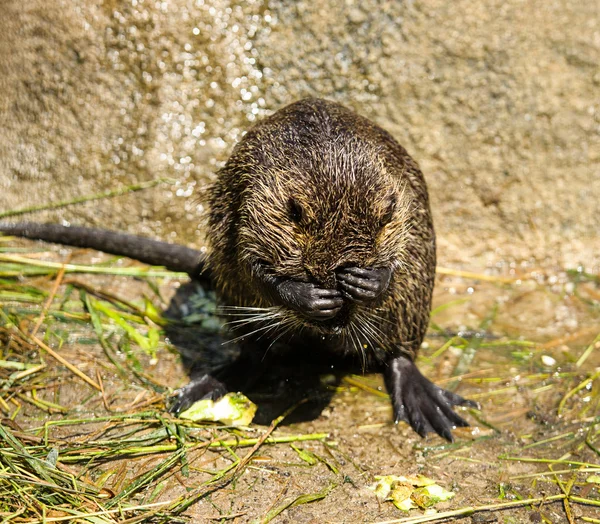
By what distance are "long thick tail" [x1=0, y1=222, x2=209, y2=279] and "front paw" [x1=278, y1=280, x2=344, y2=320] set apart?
1.75 m

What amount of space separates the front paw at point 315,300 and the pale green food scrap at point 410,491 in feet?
2.53

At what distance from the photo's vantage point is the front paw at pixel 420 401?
3.54 m

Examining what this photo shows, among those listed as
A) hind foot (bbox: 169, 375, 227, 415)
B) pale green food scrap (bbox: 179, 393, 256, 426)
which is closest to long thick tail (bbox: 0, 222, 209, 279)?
hind foot (bbox: 169, 375, 227, 415)

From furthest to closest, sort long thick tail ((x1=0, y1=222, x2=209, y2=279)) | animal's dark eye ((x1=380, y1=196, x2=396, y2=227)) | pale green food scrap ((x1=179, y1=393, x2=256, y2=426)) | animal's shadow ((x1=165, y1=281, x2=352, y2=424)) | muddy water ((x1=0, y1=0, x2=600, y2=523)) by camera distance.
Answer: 1. muddy water ((x1=0, y1=0, x2=600, y2=523))
2. long thick tail ((x1=0, y1=222, x2=209, y2=279))
3. animal's shadow ((x1=165, y1=281, x2=352, y2=424))
4. pale green food scrap ((x1=179, y1=393, x2=256, y2=426))
5. animal's dark eye ((x1=380, y1=196, x2=396, y2=227))

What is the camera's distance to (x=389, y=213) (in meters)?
3.12

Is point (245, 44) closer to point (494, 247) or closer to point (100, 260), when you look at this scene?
point (100, 260)

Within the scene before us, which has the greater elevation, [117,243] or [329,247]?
[329,247]

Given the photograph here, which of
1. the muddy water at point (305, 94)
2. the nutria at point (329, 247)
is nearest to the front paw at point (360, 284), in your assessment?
the nutria at point (329, 247)

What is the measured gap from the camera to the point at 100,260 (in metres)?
4.90

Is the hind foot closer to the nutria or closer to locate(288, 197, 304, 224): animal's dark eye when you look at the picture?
the nutria

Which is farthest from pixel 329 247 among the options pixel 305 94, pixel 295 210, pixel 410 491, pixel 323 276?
pixel 305 94

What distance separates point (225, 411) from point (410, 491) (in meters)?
1.02

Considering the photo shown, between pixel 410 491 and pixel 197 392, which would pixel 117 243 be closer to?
pixel 197 392

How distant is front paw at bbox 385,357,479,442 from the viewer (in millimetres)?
3543
